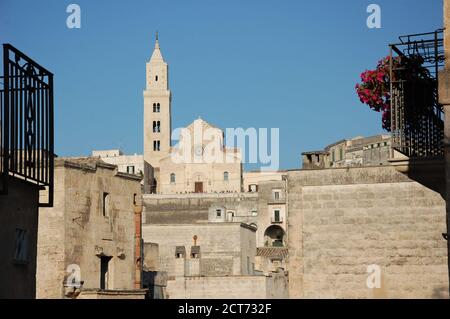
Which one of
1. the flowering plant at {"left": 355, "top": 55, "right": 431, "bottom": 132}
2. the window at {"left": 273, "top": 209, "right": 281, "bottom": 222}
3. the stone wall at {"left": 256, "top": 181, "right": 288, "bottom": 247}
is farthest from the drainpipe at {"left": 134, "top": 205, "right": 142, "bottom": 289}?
the window at {"left": 273, "top": 209, "right": 281, "bottom": 222}

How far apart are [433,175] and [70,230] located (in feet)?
77.8

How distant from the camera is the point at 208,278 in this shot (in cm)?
5912

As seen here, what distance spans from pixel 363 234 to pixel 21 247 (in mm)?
16390

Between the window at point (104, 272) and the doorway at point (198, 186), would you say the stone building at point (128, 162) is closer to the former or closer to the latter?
the doorway at point (198, 186)

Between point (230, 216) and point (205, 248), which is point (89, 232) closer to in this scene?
point (205, 248)

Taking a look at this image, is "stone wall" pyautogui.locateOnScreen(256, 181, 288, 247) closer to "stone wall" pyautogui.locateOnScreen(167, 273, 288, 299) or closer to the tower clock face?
the tower clock face

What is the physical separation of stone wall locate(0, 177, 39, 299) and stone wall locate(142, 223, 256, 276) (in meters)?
62.1

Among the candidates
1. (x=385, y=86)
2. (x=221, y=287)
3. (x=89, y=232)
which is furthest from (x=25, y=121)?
(x=221, y=287)

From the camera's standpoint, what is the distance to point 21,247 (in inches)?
625

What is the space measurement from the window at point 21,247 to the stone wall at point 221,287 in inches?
1655

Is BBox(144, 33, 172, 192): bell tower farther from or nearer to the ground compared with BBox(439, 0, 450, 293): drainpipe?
farther from the ground

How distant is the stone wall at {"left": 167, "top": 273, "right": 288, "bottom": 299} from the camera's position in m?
58.1
